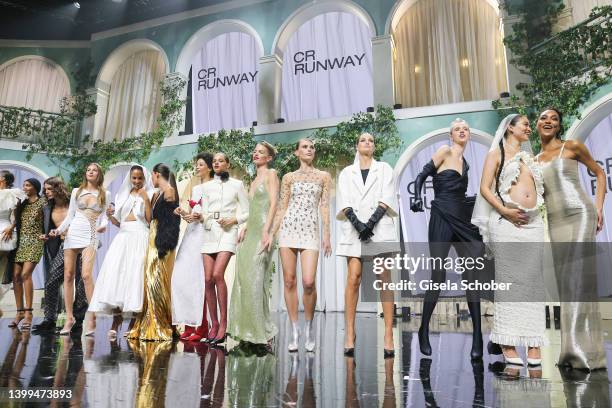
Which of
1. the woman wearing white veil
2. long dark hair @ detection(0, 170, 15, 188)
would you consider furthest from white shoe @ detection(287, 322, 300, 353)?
long dark hair @ detection(0, 170, 15, 188)

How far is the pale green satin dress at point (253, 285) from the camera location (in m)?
3.69

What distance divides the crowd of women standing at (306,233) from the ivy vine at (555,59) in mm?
4797

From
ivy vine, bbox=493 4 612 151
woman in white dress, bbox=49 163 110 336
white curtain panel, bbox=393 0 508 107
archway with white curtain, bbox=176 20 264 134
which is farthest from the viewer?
archway with white curtain, bbox=176 20 264 134

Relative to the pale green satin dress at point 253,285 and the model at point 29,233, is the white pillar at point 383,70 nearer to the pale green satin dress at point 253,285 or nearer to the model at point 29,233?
the pale green satin dress at point 253,285

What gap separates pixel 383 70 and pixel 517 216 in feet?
22.6

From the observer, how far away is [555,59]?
299 inches

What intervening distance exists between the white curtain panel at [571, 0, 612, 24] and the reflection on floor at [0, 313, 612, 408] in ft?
26.6

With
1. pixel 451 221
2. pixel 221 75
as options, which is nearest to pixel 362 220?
pixel 451 221

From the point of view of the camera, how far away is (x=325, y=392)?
79.6 inches

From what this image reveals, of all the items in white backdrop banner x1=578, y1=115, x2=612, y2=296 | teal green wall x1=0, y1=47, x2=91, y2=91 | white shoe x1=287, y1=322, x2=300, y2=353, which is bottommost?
white shoe x1=287, y1=322, x2=300, y2=353

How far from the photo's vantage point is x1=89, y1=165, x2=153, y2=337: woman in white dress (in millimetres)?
4242

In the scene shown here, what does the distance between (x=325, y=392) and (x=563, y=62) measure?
743 cm

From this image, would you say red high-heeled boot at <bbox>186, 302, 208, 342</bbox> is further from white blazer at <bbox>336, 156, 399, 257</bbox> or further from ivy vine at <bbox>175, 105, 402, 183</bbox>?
ivy vine at <bbox>175, 105, 402, 183</bbox>

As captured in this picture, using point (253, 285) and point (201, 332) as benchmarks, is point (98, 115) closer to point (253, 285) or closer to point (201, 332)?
point (201, 332)
